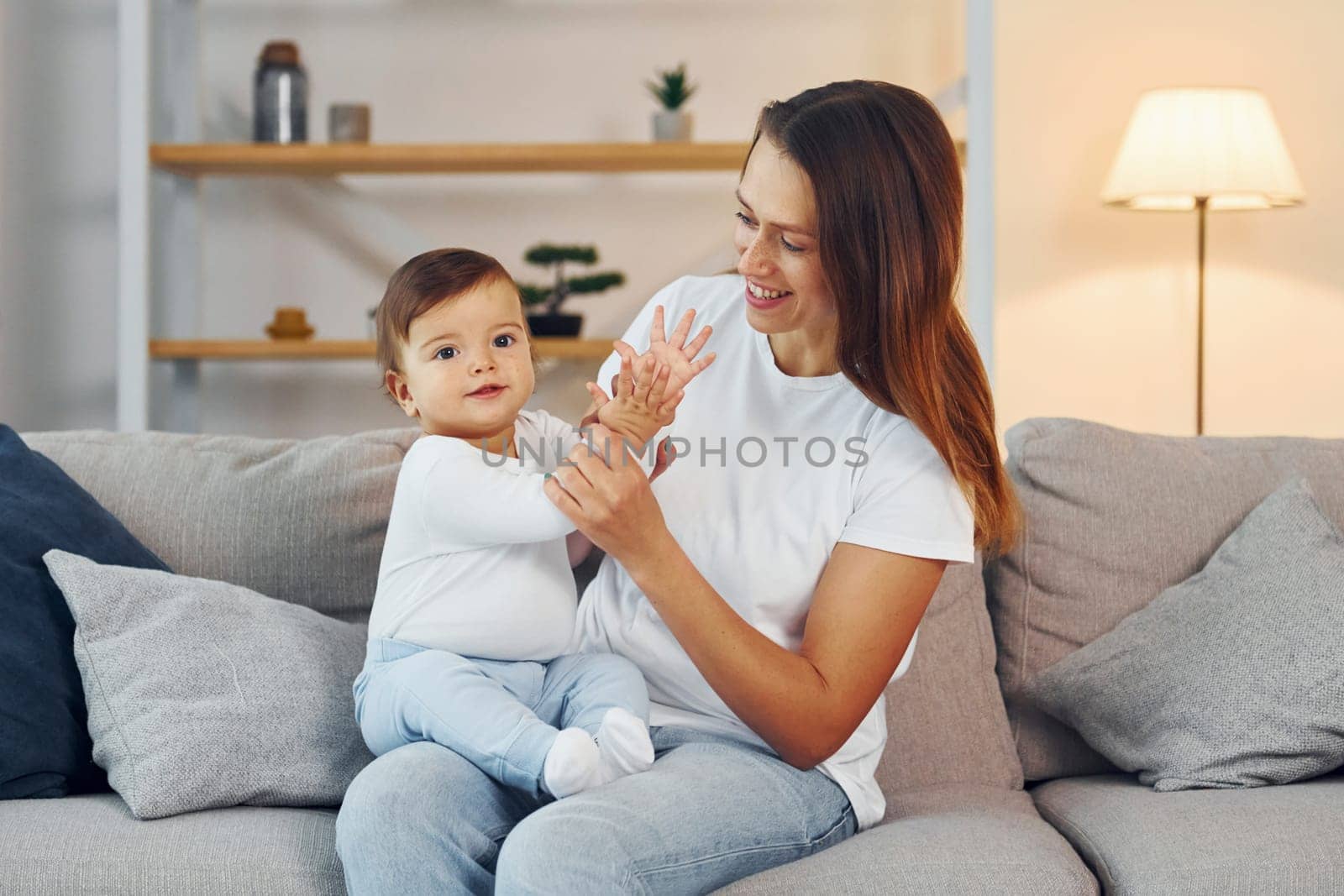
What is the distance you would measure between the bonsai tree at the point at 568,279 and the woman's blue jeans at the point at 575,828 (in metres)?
2.05

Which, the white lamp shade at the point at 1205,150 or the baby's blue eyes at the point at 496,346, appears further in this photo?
the white lamp shade at the point at 1205,150

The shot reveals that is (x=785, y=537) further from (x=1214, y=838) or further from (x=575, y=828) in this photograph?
(x=1214, y=838)

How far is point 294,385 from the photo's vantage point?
12.3ft

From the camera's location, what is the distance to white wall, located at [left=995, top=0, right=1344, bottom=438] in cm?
352

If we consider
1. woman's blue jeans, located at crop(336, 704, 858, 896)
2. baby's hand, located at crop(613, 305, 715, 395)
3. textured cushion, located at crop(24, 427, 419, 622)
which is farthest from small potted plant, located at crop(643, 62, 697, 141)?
woman's blue jeans, located at crop(336, 704, 858, 896)

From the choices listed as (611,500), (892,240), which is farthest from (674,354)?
(892,240)

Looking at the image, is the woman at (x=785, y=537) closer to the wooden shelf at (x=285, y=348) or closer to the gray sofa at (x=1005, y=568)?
the gray sofa at (x=1005, y=568)

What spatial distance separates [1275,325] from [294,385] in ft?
9.07

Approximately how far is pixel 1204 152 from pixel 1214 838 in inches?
83.2

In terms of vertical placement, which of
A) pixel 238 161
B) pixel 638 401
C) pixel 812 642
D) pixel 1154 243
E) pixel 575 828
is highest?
pixel 238 161

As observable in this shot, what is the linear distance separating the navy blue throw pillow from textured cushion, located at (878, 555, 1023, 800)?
0.99 metres

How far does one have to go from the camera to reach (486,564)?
4.59ft

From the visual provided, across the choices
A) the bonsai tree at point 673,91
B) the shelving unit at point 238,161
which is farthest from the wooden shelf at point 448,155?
the bonsai tree at point 673,91

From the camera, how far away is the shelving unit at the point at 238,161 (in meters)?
3.14
